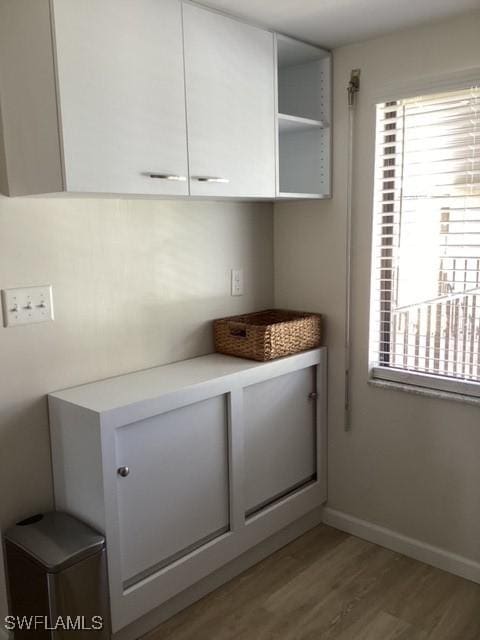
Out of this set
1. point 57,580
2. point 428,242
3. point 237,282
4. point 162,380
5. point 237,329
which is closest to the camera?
point 57,580

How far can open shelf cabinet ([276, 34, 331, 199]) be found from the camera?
2477 millimetres

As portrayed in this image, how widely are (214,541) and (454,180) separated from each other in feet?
5.39

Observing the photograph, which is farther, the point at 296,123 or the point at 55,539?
the point at 296,123

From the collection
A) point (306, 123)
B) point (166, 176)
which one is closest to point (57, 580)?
point (166, 176)

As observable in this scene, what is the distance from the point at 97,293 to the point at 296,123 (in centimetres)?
105

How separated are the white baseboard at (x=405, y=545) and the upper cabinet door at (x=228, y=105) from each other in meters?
1.53

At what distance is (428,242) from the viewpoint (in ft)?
7.67

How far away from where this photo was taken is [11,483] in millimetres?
1919

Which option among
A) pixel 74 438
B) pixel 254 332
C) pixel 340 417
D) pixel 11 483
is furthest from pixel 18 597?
pixel 340 417

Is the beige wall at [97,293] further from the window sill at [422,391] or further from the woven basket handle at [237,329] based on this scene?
the window sill at [422,391]

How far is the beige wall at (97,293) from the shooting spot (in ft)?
6.21

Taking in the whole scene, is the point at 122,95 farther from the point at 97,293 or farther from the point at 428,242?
the point at 428,242

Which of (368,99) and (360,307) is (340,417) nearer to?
(360,307)
